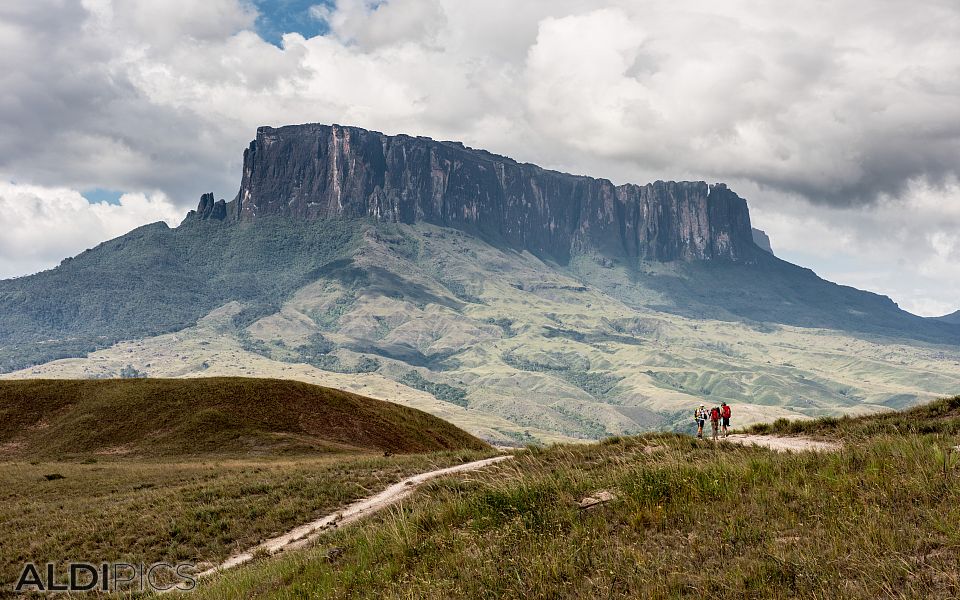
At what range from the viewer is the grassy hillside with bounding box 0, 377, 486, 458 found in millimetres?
59250

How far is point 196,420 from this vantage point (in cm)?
6366

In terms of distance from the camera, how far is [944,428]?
907 inches

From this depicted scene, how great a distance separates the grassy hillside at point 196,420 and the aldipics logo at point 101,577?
32.4m

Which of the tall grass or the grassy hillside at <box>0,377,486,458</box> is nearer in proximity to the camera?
the tall grass

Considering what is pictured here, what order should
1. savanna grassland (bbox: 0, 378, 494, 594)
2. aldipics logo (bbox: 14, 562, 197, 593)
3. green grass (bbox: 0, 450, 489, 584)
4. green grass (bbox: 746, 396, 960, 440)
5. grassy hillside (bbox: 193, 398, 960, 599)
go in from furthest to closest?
savanna grassland (bbox: 0, 378, 494, 594) → green grass (bbox: 0, 450, 489, 584) → green grass (bbox: 746, 396, 960, 440) → aldipics logo (bbox: 14, 562, 197, 593) → grassy hillside (bbox: 193, 398, 960, 599)

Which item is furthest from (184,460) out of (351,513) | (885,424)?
(885,424)

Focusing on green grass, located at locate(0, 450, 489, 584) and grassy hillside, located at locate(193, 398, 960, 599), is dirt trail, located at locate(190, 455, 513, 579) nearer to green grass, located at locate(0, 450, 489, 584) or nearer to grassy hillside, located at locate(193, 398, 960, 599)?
green grass, located at locate(0, 450, 489, 584)

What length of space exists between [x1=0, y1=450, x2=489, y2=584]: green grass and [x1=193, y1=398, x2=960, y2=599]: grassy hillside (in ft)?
43.2

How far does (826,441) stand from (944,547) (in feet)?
60.0

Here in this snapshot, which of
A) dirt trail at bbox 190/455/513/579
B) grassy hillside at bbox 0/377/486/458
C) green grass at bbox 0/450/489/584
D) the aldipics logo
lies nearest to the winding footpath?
dirt trail at bbox 190/455/513/579

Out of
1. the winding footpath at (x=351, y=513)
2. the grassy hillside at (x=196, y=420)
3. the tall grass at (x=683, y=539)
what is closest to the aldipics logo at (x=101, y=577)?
the winding footpath at (x=351, y=513)

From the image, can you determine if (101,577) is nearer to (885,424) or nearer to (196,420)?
(885,424)

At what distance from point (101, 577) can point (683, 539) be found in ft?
68.2

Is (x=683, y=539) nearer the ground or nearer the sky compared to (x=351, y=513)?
nearer the sky
